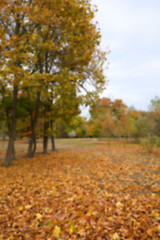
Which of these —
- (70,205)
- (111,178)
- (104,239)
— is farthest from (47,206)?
(111,178)

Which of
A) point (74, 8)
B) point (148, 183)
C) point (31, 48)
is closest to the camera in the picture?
point (148, 183)

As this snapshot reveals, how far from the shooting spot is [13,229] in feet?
11.1

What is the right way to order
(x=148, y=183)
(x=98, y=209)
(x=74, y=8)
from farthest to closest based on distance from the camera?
(x=74, y=8), (x=148, y=183), (x=98, y=209)

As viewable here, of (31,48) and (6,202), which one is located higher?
(31,48)

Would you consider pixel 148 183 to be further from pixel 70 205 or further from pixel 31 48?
pixel 31 48

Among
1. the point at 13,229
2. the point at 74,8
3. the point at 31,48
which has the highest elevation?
the point at 74,8

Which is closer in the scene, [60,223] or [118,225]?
[118,225]

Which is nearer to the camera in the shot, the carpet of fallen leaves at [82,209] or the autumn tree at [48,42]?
the carpet of fallen leaves at [82,209]

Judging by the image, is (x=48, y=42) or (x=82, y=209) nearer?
(x=82, y=209)

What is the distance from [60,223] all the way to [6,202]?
2.16 m

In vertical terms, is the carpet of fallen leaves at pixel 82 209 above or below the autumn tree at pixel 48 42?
below

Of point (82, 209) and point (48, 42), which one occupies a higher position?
point (48, 42)

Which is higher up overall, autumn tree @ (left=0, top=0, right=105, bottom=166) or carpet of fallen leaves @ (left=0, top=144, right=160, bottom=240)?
autumn tree @ (left=0, top=0, right=105, bottom=166)

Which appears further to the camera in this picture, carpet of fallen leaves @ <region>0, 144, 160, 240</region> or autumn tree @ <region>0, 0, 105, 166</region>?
autumn tree @ <region>0, 0, 105, 166</region>
